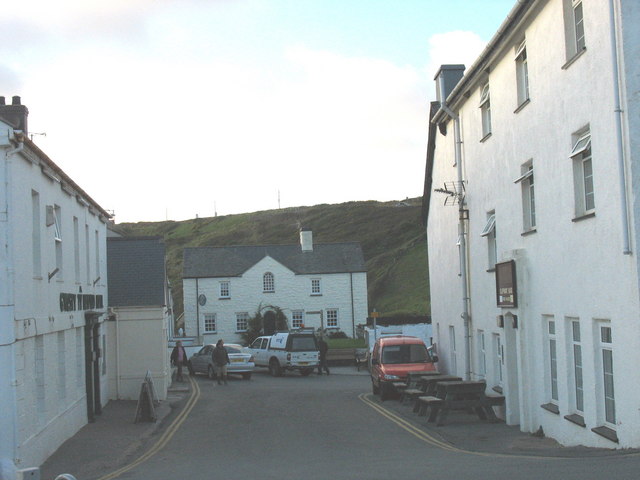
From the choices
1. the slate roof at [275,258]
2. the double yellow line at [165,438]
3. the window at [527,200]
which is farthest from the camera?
the slate roof at [275,258]

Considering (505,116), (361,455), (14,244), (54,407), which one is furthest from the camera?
(505,116)

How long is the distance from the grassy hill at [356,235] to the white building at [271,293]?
7.40 meters

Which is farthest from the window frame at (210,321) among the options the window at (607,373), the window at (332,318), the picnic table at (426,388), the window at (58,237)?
the window at (607,373)

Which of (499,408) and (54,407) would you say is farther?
(499,408)

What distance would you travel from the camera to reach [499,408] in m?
19.2

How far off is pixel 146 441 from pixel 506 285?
866cm

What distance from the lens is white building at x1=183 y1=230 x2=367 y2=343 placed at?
59.6 m

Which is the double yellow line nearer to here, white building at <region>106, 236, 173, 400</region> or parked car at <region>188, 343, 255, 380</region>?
white building at <region>106, 236, 173, 400</region>

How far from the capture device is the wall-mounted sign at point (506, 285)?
16.6m

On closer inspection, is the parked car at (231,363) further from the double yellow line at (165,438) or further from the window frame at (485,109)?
the window frame at (485,109)

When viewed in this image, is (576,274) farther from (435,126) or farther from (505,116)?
(435,126)

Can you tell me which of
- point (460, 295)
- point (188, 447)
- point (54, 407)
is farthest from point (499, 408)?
point (54, 407)

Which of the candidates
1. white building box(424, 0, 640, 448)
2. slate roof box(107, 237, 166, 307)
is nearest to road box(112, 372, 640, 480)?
white building box(424, 0, 640, 448)

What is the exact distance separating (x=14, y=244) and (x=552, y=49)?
9942mm
